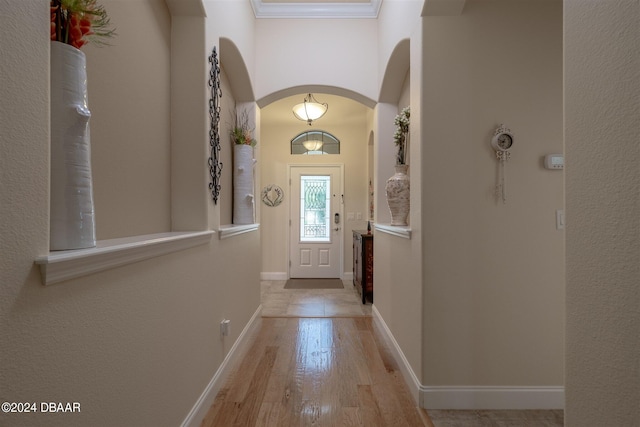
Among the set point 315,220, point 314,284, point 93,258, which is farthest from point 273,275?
point 93,258

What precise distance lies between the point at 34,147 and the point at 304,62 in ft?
9.68

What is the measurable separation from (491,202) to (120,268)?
1930 mm

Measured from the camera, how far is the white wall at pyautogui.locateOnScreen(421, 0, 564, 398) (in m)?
2.02

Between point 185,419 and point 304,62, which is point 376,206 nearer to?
point 304,62

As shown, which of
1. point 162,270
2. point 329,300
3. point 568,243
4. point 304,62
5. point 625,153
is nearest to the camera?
point 625,153

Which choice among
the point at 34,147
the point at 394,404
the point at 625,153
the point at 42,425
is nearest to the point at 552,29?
the point at 625,153

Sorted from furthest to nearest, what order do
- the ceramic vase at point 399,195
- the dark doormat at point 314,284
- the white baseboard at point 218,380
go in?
the dark doormat at point 314,284
the ceramic vase at point 399,195
the white baseboard at point 218,380

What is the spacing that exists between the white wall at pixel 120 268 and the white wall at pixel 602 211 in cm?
133

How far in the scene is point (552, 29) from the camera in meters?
2.06

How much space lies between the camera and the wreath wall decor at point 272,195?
6121mm

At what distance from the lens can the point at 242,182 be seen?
3086 millimetres

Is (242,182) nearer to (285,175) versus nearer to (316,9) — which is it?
(316,9)

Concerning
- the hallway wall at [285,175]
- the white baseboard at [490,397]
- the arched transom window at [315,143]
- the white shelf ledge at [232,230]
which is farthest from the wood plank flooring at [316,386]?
the arched transom window at [315,143]

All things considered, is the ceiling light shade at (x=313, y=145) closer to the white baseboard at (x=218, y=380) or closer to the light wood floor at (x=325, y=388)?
the light wood floor at (x=325, y=388)
